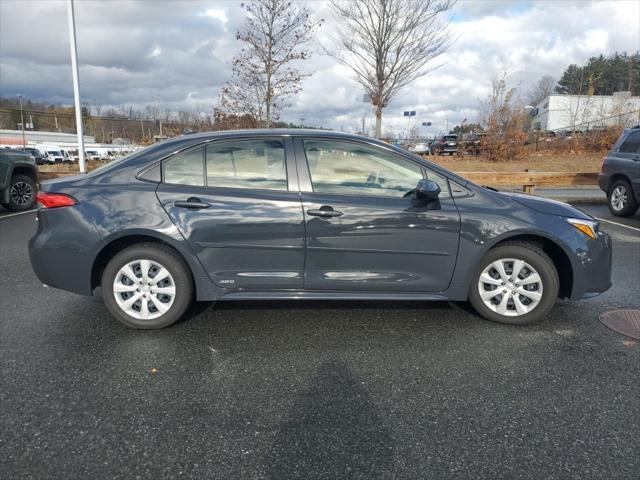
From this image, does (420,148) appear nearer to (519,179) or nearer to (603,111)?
(603,111)

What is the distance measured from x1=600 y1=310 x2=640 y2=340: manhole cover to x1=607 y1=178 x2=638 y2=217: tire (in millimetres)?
6182

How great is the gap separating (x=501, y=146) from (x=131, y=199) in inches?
868

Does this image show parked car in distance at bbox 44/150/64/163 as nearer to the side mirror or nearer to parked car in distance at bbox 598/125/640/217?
parked car in distance at bbox 598/125/640/217

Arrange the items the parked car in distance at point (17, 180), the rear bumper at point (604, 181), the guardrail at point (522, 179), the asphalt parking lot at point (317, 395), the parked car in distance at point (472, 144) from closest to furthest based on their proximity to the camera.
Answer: the asphalt parking lot at point (317, 395)
the parked car in distance at point (17, 180)
the rear bumper at point (604, 181)
the guardrail at point (522, 179)
the parked car in distance at point (472, 144)

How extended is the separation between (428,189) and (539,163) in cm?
2078

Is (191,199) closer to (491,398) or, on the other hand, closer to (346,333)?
(346,333)

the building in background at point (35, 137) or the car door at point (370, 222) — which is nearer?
the car door at point (370, 222)

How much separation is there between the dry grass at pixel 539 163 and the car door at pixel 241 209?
52.9 ft

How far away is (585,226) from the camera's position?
3.81 meters

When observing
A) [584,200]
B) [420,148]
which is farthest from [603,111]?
[584,200]

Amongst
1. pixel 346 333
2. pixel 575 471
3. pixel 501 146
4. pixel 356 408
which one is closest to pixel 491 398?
pixel 575 471

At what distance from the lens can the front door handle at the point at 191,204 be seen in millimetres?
3598

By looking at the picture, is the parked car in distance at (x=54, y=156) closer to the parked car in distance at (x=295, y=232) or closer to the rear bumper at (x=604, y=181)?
the rear bumper at (x=604, y=181)

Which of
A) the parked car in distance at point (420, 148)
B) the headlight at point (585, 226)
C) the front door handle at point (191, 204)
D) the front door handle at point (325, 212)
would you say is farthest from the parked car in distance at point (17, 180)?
the parked car in distance at point (420, 148)
